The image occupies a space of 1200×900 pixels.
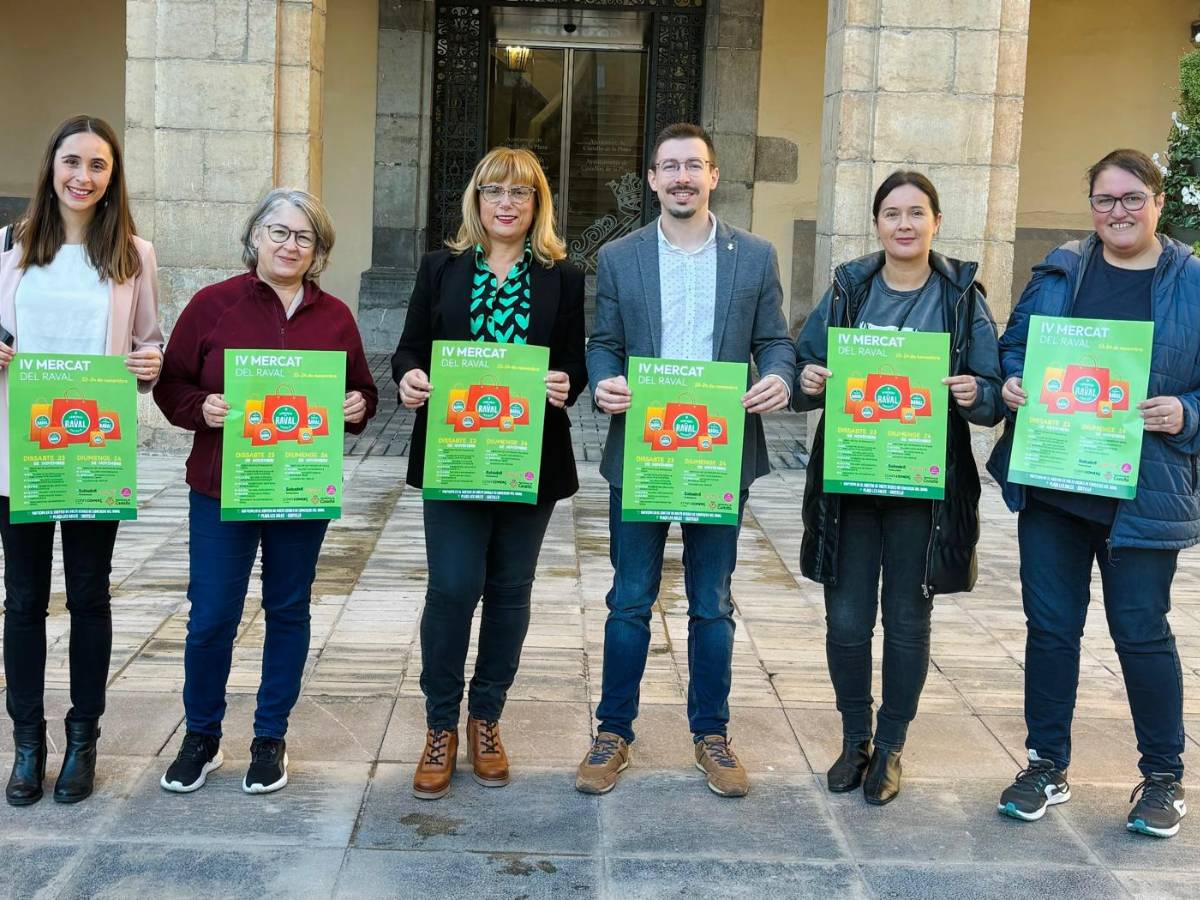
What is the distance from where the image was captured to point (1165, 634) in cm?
411

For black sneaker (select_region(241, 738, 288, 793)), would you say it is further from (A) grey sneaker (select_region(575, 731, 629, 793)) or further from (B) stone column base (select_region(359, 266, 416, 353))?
(B) stone column base (select_region(359, 266, 416, 353))

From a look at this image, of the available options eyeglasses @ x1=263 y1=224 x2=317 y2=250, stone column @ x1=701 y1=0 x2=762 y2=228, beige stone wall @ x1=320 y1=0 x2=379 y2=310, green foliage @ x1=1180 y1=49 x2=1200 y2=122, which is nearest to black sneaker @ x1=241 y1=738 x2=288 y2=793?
eyeglasses @ x1=263 y1=224 x2=317 y2=250

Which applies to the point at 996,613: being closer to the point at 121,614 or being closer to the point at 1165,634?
the point at 1165,634

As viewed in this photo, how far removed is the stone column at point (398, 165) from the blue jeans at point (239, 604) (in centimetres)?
1051

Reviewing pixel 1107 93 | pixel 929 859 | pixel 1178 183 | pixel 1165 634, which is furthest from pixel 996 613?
pixel 1107 93

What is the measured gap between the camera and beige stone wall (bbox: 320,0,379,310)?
14633 millimetres

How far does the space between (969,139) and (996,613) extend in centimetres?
415

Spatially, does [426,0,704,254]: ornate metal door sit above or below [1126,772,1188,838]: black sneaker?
above

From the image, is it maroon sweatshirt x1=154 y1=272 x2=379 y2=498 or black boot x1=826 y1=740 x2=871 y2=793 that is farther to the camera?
black boot x1=826 y1=740 x2=871 y2=793

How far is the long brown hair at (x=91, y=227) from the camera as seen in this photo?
→ 13.1 feet

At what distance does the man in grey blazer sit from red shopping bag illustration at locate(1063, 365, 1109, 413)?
0.76 m

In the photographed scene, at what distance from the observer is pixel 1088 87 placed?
48.5 ft

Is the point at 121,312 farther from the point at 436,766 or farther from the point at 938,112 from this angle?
the point at 938,112

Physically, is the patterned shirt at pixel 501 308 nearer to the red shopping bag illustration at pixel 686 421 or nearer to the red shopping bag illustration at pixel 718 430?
the red shopping bag illustration at pixel 686 421
